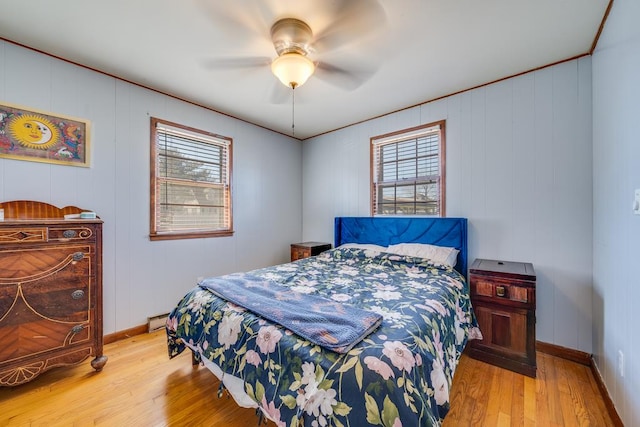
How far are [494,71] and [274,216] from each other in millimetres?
3111

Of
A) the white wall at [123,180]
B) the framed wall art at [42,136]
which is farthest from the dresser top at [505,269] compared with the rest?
the framed wall art at [42,136]

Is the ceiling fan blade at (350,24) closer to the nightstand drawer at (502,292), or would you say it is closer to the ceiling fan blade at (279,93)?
the ceiling fan blade at (279,93)

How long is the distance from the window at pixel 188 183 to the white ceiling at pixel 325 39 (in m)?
0.53

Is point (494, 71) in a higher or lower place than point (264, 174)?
higher

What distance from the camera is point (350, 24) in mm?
1782

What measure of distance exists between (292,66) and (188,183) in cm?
195

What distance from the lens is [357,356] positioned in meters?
1.07

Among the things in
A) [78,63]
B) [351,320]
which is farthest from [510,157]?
[78,63]

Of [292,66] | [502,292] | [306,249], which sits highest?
[292,66]

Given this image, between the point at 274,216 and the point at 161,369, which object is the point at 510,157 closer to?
the point at 274,216

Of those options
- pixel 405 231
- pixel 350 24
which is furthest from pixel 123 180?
pixel 405 231

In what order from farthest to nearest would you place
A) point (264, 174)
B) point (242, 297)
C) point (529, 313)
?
1. point (264, 174)
2. point (529, 313)
3. point (242, 297)

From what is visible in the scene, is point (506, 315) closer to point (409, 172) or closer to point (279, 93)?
point (409, 172)

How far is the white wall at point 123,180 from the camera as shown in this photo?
209 cm
